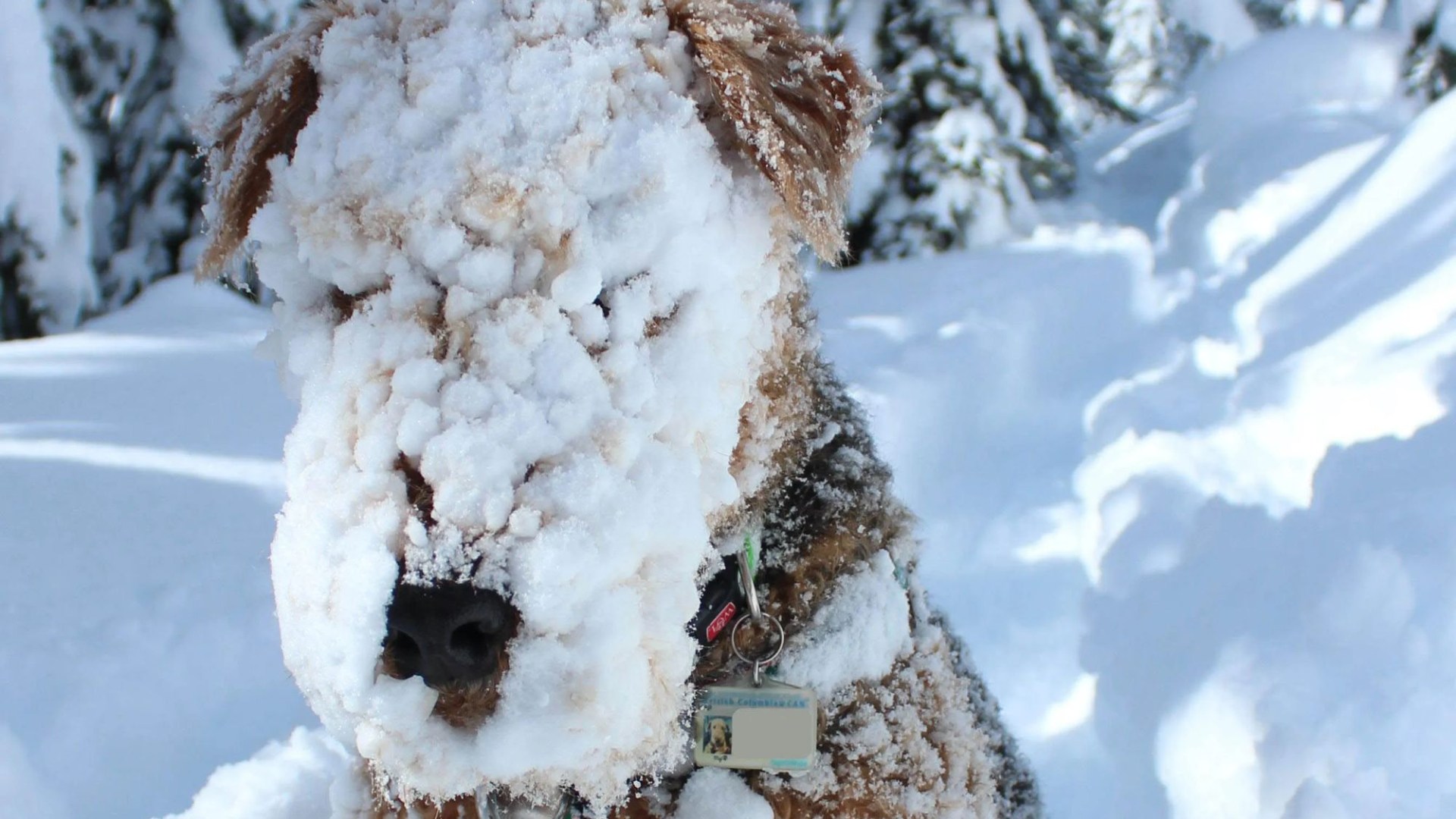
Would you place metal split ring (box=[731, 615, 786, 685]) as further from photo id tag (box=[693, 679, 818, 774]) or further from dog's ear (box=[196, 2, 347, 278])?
dog's ear (box=[196, 2, 347, 278])

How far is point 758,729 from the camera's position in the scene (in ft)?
5.55

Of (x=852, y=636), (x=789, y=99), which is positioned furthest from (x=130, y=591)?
(x=789, y=99)

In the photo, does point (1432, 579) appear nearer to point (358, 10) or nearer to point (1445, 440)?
point (1445, 440)

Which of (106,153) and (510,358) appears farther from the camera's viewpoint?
(106,153)

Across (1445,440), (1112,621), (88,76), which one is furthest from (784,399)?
(88,76)

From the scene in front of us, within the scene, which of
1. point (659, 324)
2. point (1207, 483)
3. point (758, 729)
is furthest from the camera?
point (1207, 483)

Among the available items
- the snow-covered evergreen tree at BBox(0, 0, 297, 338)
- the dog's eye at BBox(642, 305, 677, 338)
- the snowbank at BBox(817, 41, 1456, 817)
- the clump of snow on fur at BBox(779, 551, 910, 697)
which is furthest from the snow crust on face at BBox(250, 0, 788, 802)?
the snow-covered evergreen tree at BBox(0, 0, 297, 338)

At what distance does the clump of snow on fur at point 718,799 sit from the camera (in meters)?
1.68

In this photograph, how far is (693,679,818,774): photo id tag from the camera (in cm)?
169

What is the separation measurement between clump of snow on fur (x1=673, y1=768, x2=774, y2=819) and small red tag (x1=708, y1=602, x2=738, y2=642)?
0.73 feet

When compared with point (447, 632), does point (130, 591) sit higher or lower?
lower

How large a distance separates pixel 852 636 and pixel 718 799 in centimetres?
36

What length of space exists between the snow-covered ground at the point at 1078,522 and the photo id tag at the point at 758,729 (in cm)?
131

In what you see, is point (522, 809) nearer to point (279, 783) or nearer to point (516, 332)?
point (516, 332)
